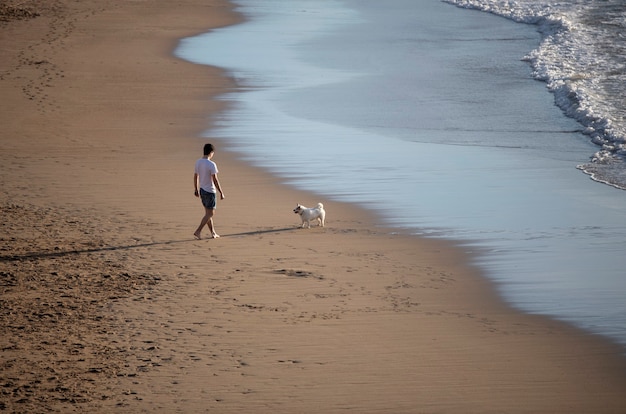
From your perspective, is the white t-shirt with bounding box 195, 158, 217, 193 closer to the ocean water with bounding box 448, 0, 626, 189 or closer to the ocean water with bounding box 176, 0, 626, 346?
the ocean water with bounding box 176, 0, 626, 346

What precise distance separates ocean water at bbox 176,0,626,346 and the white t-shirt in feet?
7.38

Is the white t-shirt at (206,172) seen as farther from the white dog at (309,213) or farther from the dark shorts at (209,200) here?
the white dog at (309,213)

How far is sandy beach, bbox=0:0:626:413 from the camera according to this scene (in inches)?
314

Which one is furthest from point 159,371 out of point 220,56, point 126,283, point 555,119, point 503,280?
point 220,56

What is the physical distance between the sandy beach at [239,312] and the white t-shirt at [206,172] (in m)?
0.69

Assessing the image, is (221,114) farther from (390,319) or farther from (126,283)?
(390,319)

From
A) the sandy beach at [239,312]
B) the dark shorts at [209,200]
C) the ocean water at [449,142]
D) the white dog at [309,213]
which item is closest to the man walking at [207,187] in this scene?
the dark shorts at [209,200]

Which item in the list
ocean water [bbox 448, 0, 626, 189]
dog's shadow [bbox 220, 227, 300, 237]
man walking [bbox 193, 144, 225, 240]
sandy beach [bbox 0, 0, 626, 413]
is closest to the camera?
sandy beach [bbox 0, 0, 626, 413]

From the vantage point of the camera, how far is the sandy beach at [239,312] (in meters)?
7.97

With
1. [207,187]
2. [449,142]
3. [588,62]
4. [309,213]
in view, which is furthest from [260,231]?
[588,62]

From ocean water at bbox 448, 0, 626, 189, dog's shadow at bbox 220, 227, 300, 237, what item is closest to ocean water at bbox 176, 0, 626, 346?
ocean water at bbox 448, 0, 626, 189

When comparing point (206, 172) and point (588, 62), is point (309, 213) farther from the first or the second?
point (588, 62)

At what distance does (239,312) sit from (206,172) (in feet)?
10.3

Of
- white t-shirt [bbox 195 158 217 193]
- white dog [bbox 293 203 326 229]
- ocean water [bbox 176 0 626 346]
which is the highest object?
white t-shirt [bbox 195 158 217 193]
